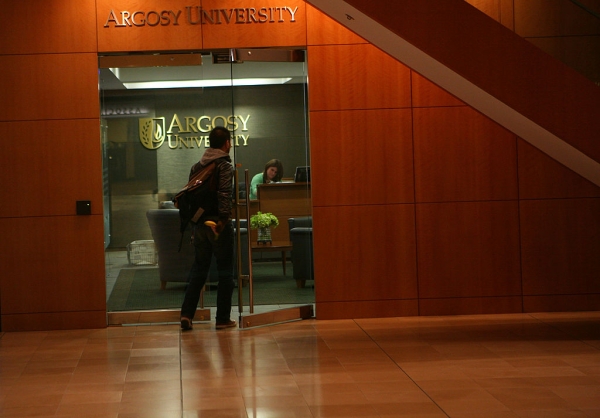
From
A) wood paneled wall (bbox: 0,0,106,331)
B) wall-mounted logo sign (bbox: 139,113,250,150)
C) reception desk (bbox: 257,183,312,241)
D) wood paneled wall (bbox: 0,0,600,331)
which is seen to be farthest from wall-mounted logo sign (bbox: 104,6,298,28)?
reception desk (bbox: 257,183,312,241)

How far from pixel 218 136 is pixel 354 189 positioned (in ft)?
4.41

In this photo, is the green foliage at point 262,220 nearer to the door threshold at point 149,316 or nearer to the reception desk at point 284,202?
the reception desk at point 284,202

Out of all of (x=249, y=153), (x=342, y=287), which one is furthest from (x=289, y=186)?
(x=342, y=287)

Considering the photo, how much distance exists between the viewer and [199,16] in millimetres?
7348

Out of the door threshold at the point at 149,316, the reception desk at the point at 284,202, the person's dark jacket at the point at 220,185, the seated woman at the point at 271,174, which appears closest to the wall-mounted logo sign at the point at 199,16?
the person's dark jacket at the point at 220,185

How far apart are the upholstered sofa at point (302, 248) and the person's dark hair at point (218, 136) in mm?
955

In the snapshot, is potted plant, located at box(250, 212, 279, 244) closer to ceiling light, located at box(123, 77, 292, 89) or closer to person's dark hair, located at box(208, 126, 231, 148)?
person's dark hair, located at box(208, 126, 231, 148)

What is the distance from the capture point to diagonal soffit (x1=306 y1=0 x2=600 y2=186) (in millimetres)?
5777

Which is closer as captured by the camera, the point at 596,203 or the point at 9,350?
the point at 9,350

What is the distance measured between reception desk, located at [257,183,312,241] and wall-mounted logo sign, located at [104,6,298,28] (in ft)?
5.04

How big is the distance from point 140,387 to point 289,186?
110 inches

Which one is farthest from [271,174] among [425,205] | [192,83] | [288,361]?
[288,361]

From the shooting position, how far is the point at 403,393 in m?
4.75

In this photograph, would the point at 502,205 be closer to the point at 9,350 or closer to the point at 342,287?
the point at 342,287
